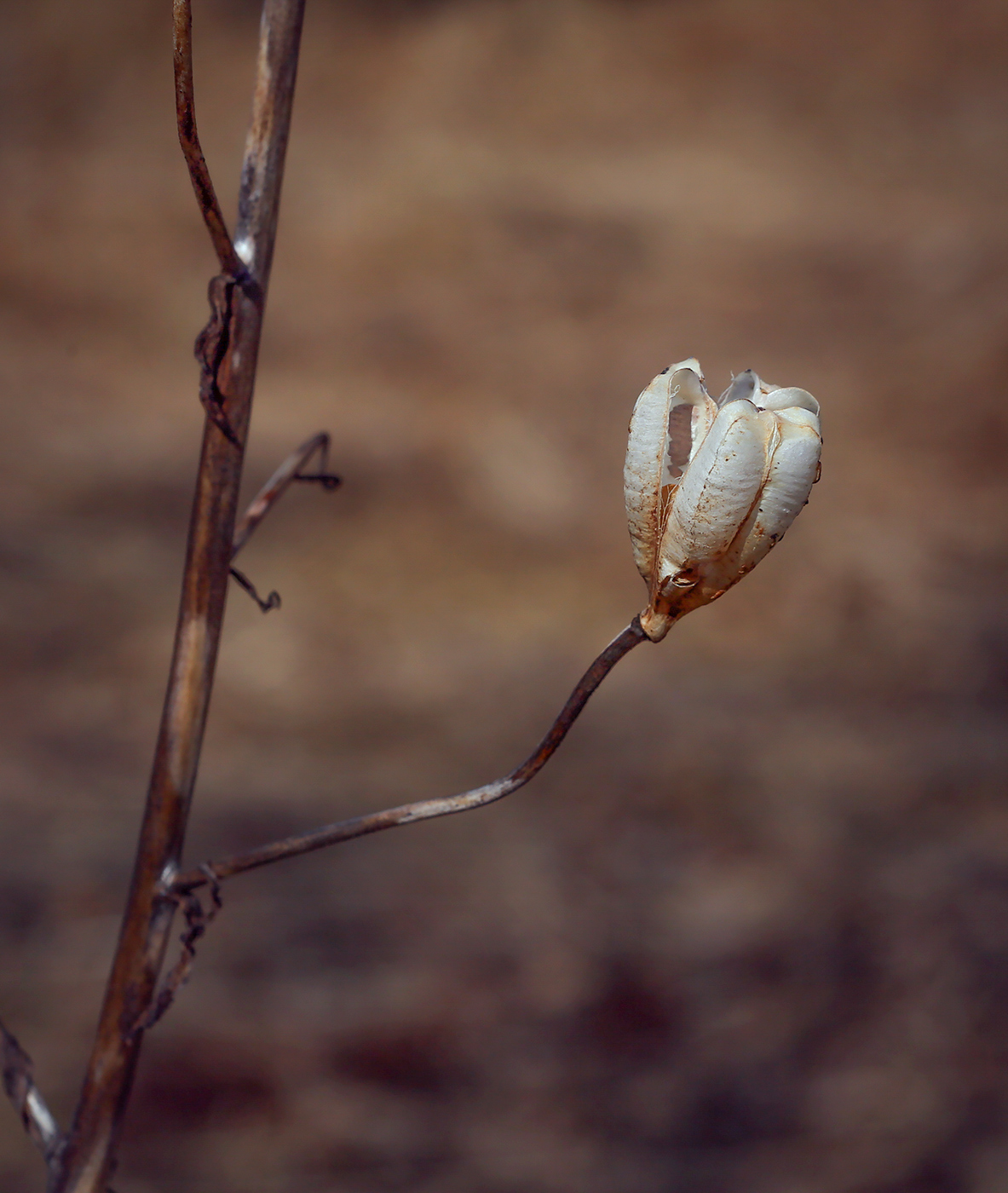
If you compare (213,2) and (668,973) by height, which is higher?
(213,2)

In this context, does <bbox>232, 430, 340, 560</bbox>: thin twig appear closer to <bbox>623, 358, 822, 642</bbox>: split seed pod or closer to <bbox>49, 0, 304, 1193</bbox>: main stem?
<bbox>49, 0, 304, 1193</bbox>: main stem

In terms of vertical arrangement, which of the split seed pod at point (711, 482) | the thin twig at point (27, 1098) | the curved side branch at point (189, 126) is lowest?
the thin twig at point (27, 1098)

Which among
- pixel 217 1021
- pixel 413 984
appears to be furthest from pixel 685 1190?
pixel 217 1021

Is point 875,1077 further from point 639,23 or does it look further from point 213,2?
point 213,2

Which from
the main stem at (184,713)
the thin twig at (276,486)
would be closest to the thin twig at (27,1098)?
the main stem at (184,713)

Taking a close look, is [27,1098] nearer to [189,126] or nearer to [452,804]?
[452,804]

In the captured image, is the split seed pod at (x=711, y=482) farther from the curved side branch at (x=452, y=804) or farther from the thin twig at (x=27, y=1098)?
the thin twig at (x=27, y=1098)
